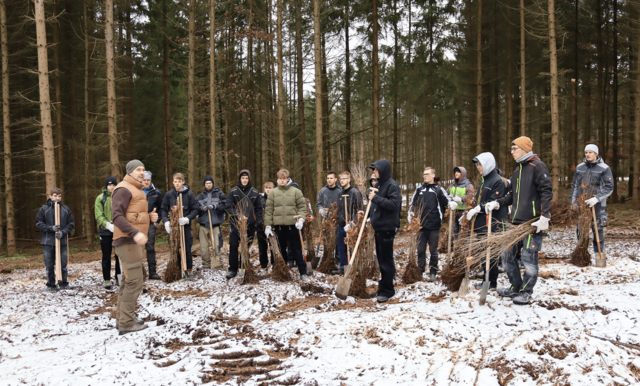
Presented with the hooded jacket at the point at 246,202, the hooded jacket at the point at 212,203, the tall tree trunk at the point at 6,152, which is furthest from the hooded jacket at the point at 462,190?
the tall tree trunk at the point at 6,152

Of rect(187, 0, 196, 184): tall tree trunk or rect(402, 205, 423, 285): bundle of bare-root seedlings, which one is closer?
rect(402, 205, 423, 285): bundle of bare-root seedlings

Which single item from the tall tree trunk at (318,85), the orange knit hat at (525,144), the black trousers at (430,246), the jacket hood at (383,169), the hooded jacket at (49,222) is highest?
the tall tree trunk at (318,85)

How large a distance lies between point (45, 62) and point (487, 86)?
1807 centimetres

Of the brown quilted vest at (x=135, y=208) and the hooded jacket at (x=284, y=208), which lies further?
the hooded jacket at (x=284, y=208)

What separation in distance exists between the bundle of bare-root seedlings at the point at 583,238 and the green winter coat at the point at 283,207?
4.98 meters

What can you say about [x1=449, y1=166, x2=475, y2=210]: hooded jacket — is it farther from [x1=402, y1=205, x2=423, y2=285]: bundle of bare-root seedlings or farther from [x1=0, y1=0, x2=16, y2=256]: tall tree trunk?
[x1=0, y1=0, x2=16, y2=256]: tall tree trunk

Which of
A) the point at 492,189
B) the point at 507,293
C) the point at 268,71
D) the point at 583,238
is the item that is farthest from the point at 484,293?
the point at 268,71

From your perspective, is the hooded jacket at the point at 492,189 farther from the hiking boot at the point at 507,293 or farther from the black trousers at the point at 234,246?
the black trousers at the point at 234,246

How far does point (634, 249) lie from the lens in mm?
7836

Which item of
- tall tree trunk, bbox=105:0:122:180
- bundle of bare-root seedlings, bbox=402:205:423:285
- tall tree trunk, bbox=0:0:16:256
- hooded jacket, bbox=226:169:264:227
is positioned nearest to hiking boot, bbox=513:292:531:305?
bundle of bare-root seedlings, bbox=402:205:423:285

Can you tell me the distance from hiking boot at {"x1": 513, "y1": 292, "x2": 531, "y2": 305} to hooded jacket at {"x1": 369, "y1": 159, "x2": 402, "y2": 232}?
172cm

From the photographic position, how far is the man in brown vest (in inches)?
172

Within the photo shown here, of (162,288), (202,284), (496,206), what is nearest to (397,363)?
(496,206)

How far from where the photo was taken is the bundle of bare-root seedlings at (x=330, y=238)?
24.0 ft
